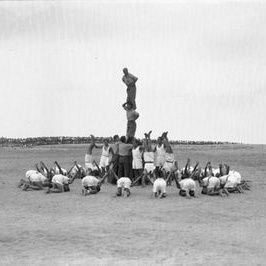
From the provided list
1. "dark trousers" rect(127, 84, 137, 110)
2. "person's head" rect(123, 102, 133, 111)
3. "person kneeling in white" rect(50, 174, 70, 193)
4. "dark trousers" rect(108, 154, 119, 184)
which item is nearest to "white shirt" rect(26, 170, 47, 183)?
A: "person kneeling in white" rect(50, 174, 70, 193)

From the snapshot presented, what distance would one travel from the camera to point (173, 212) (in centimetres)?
1452

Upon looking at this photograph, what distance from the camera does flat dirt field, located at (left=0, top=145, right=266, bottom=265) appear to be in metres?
9.91

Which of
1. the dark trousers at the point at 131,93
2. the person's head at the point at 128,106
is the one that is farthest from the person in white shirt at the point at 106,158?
the dark trousers at the point at 131,93

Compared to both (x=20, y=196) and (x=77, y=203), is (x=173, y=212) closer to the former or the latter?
(x=77, y=203)

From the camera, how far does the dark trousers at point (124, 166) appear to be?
68.8 feet

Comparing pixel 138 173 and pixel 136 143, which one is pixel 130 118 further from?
pixel 138 173

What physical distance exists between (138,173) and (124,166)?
1.87 feet

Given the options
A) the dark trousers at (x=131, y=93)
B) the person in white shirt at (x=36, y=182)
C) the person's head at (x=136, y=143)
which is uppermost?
the dark trousers at (x=131, y=93)

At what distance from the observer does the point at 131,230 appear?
12.1 meters

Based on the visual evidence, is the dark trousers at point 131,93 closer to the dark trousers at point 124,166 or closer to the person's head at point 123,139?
the person's head at point 123,139

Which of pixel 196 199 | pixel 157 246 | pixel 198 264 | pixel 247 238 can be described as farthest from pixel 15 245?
pixel 196 199

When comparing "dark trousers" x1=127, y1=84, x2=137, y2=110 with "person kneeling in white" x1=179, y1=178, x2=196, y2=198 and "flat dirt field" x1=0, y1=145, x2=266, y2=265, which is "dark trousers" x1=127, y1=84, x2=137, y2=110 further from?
"person kneeling in white" x1=179, y1=178, x2=196, y2=198

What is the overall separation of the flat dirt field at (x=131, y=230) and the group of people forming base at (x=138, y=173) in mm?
603

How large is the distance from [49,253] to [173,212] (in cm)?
496
